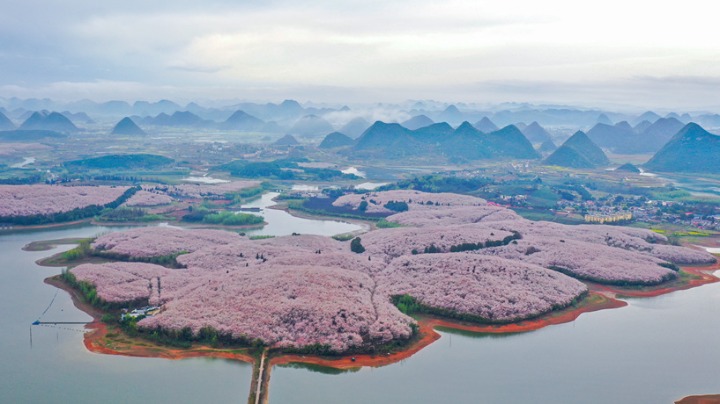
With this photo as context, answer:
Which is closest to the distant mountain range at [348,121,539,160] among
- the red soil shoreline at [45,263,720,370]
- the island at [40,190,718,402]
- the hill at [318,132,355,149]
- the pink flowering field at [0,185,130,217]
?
the hill at [318,132,355,149]

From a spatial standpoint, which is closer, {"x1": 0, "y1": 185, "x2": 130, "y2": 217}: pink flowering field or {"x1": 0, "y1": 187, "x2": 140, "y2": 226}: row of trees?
{"x1": 0, "y1": 187, "x2": 140, "y2": 226}: row of trees

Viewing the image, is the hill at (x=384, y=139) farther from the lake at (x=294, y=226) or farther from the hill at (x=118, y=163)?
the lake at (x=294, y=226)

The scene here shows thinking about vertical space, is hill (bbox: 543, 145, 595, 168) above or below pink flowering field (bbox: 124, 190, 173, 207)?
above

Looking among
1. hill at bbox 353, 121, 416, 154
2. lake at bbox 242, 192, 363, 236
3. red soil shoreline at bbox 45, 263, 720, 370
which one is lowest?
lake at bbox 242, 192, 363, 236

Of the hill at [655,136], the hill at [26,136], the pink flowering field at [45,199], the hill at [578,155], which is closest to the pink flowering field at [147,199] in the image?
the pink flowering field at [45,199]

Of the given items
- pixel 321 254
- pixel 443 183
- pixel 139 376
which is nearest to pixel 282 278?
pixel 321 254

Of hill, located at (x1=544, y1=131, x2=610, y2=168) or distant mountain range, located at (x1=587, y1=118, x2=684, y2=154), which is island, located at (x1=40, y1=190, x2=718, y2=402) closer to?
hill, located at (x1=544, y1=131, x2=610, y2=168)

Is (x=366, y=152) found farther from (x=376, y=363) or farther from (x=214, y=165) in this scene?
(x=376, y=363)

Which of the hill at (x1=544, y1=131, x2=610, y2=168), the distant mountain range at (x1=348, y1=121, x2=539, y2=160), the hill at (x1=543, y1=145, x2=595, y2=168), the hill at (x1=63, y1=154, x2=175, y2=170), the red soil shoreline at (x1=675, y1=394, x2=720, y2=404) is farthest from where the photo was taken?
the distant mountain range at (x1=348, y1=121, x2=539, y2=160)
